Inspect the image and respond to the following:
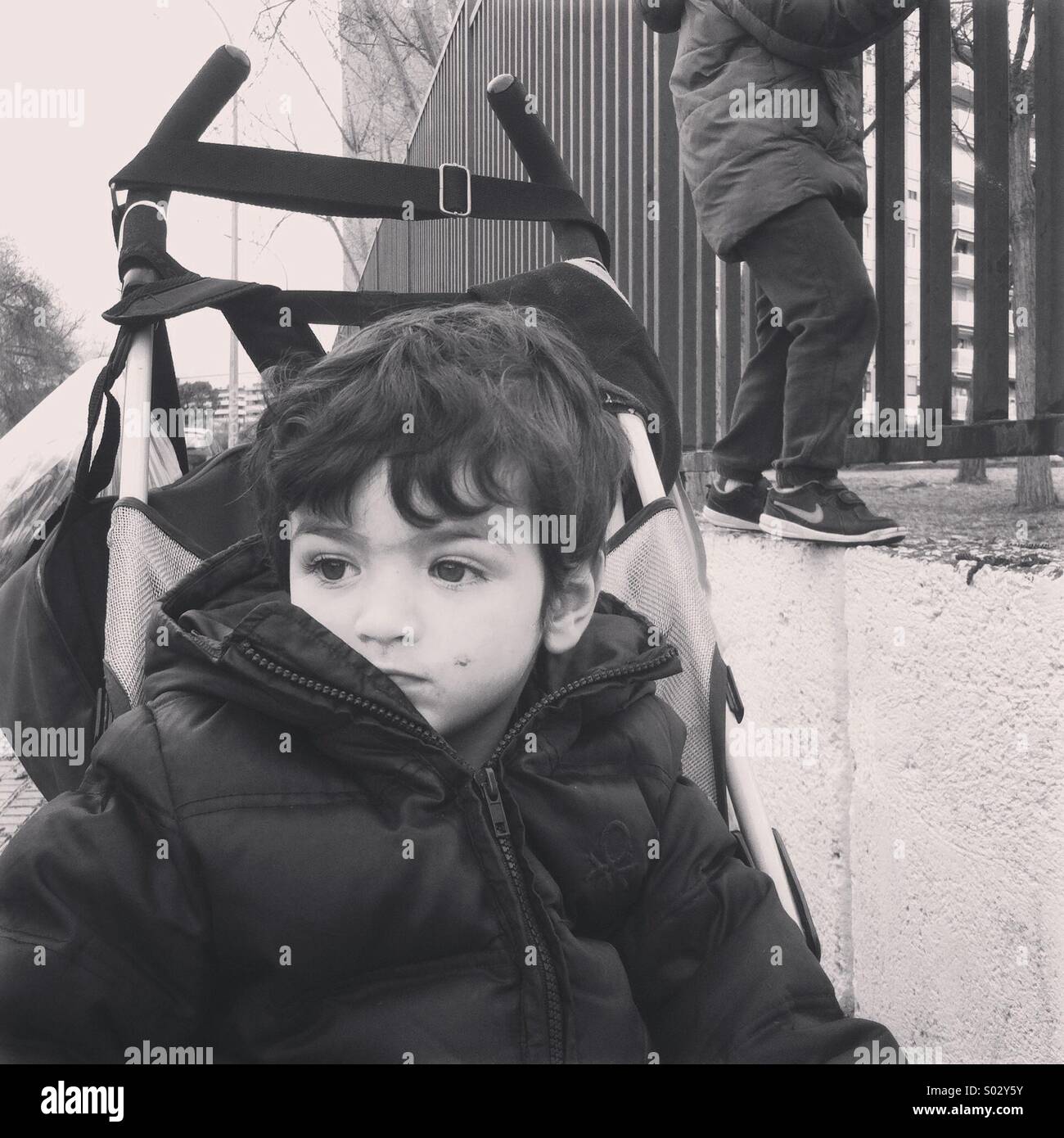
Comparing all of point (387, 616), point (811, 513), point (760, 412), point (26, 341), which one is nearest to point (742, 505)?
point (760, 412)

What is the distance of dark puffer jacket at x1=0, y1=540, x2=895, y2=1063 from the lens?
3.97 feet

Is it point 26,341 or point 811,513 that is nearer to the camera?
point 811,513

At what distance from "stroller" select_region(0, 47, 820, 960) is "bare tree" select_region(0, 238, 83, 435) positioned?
13013 millimetres

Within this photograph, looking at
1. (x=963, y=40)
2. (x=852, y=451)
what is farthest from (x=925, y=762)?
(x=963, y=40)

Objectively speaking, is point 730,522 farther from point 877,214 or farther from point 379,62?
point 379,62

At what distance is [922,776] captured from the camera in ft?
7.66

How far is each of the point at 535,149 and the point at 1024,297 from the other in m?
2.04

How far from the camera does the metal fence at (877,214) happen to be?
2.56 m

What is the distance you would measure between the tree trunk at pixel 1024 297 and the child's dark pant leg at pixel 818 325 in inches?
21.2

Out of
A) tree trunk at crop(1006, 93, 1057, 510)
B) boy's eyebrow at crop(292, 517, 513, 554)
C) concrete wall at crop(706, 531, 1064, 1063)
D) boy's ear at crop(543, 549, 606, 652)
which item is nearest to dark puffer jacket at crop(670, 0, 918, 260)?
tree trunk at crop(1006, 93, 1057, 510)

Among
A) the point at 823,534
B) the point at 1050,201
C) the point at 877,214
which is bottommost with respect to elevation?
the point at 823,534

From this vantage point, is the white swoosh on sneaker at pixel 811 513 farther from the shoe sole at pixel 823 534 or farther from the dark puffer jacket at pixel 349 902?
the dark puffer jacket at pixel 349 902
